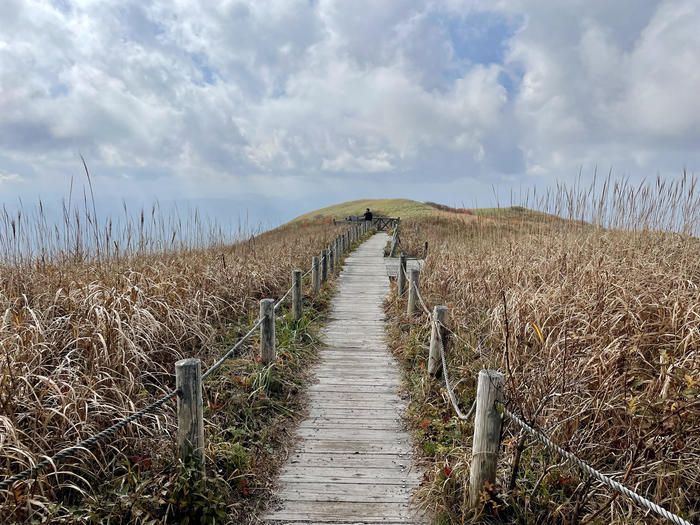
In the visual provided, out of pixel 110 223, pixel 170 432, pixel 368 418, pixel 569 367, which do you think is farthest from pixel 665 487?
pixel 110 223

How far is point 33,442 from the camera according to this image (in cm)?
274

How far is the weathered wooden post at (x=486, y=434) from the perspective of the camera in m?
2.63

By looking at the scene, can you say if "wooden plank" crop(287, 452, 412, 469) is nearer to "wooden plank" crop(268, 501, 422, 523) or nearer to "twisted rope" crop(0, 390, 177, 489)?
"wooden plank" crop(268, 501, 422, 523)

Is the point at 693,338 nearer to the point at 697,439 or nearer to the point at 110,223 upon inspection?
the point at 697,439

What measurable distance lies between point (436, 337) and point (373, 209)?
41.8 metres

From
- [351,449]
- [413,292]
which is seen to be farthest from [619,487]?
[413,292]

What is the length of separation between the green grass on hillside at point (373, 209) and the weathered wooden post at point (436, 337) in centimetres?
3530

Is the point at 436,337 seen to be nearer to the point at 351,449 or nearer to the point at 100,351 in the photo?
the point at 351,449

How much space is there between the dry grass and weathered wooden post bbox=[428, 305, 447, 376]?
164 centimetres

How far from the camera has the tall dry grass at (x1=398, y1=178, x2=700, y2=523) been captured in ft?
8.75

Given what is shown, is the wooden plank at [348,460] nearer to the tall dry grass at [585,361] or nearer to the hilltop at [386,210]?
the tall dry grass at [585,361]

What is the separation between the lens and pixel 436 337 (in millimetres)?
4648

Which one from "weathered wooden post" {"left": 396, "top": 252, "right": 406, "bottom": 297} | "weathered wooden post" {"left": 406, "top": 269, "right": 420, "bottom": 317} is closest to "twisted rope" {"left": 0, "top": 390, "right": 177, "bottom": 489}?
"weathered wooden post" {"left": 406, "top": 269, "right": 420, "bottom": 317}

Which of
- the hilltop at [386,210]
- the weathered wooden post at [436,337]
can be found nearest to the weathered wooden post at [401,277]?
the weathered wooden post at [436,337]
